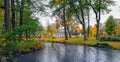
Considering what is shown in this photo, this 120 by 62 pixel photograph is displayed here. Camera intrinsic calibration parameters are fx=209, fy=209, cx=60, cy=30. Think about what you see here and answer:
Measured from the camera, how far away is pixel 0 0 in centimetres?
1956

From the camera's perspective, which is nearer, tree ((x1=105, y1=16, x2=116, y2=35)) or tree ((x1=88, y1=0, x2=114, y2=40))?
tree ((x1=88, y1=0, x2=114, y2=40))

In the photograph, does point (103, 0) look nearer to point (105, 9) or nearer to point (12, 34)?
point (105, 9)

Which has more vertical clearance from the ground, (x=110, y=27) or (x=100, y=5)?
(x=100, y=5)

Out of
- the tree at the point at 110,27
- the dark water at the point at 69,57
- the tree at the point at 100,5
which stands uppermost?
the tree at the point at 100,5

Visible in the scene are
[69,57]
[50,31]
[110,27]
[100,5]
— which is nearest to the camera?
[69,57]

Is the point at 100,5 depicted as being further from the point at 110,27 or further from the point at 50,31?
the point at 50,31

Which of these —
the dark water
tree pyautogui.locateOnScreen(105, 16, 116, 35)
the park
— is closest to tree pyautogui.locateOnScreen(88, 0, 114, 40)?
the park

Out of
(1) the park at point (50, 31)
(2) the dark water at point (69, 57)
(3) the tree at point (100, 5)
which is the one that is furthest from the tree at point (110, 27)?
(2) the dark water at point (69, 57)

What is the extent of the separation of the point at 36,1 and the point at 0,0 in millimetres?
3424

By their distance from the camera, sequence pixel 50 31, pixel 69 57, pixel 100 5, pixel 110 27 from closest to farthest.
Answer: pixel 69 57 < pixel 100 5 < pixel 110 27 < pixel 50 31

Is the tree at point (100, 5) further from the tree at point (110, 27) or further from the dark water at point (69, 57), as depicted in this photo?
the tree at point (110, 27)

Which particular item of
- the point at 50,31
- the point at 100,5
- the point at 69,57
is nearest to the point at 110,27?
the point at 50,31

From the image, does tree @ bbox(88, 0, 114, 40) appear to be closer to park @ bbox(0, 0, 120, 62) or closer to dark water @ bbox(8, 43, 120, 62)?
park @ bbox(0, 0, 120, 62)

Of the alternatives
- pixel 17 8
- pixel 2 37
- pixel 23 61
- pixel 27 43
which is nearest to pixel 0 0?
pixel 17 8
